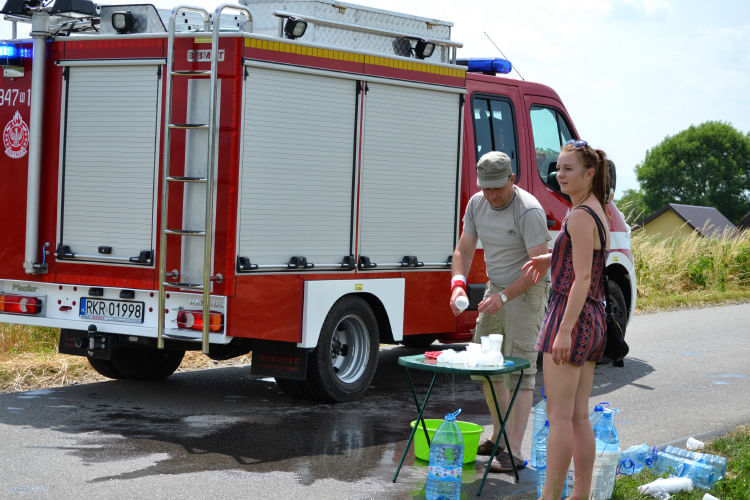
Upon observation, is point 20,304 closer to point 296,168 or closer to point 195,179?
point 195,179

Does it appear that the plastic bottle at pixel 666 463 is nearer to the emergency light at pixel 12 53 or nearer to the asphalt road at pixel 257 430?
the asphalt road at pixel 257 430

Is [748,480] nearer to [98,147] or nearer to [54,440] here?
[54,440]

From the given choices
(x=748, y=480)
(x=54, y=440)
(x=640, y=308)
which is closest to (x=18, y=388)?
(x=54, y=440)

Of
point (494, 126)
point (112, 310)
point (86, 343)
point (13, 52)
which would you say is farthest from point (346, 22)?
point (86, 343)

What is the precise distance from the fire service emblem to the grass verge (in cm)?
536

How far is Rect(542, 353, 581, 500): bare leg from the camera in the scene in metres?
5.34

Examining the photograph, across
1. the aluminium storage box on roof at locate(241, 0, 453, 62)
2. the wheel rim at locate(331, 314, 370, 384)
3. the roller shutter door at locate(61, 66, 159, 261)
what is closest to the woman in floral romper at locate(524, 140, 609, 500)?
the wheel rim at locate(331, 314, 370, 384)

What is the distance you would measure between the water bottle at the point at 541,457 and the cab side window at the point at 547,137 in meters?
4.64

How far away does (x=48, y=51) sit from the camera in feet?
28.0

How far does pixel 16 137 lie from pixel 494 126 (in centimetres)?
428

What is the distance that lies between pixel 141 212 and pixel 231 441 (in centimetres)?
198

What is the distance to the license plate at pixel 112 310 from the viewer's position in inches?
321

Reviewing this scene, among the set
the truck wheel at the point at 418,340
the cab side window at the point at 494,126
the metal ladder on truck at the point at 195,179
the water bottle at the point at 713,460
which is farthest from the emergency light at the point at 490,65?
the water bottle at the point at 713,460

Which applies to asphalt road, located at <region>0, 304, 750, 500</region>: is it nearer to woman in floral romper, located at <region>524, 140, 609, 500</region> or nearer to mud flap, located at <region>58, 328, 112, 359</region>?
mud flap, located at <region>58, 328, 112, 359</region>
